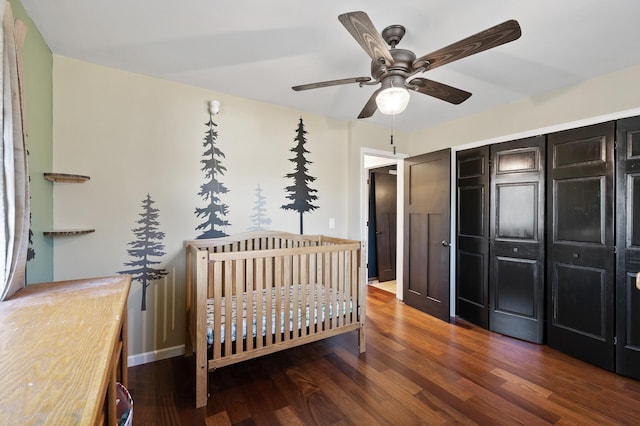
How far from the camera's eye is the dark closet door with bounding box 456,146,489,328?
9.50 feet

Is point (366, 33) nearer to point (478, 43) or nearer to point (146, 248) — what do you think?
point (478, 43)

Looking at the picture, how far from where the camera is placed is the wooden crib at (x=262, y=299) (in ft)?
5.84

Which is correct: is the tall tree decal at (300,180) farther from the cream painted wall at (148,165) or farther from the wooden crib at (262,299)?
the wooden crib at (262,299)

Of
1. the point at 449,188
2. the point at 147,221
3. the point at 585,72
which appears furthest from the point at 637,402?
the point at 147,221

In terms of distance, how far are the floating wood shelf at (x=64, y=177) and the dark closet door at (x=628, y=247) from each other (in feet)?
12.7

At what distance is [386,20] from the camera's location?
5.11 ft

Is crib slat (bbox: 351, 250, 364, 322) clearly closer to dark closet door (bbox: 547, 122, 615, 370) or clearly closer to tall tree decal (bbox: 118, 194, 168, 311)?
tall tree decal (bbox: 118, 194, 168, 311)

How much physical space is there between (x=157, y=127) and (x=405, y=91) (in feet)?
6.42

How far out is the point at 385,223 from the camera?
477 centimetres

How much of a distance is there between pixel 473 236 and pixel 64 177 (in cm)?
359

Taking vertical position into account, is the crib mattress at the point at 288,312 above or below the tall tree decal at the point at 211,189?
below

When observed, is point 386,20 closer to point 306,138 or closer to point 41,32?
point 306,138

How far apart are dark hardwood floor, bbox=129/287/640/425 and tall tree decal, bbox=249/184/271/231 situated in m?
1.16

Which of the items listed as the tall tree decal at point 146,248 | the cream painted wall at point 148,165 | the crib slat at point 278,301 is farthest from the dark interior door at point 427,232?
the tall tree decal at point 146,248
